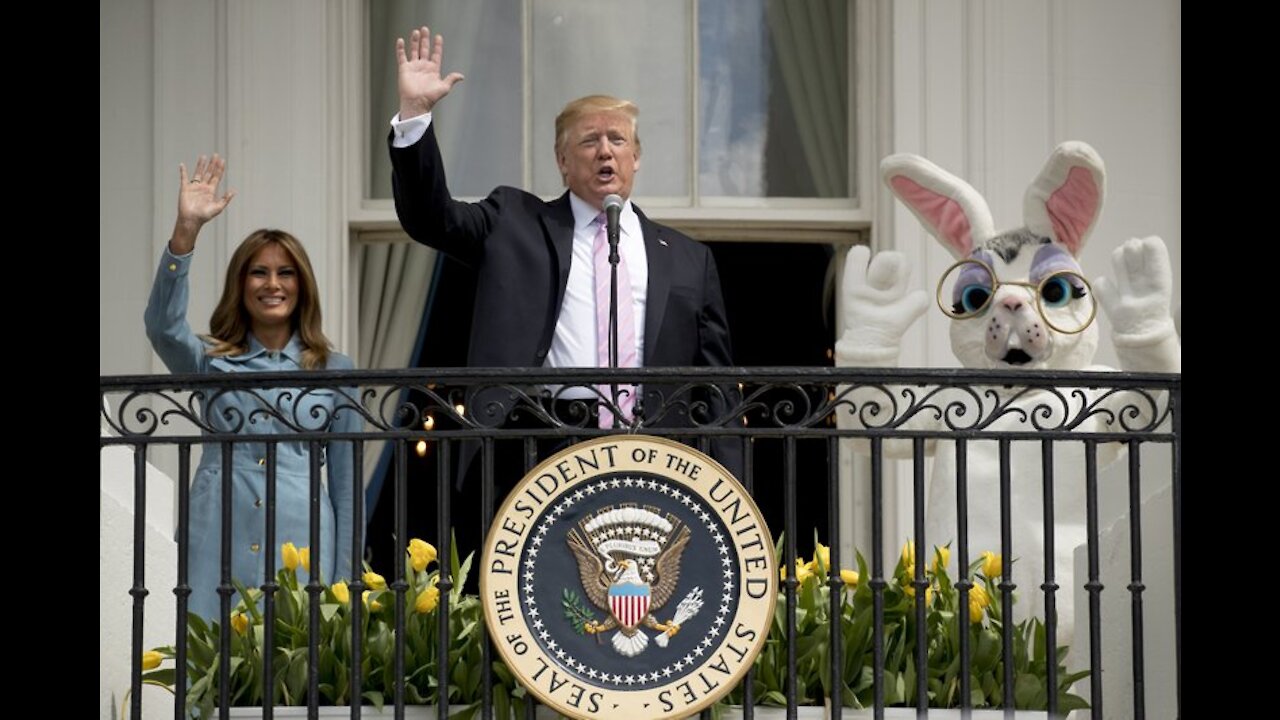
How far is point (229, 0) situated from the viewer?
34.4 ft

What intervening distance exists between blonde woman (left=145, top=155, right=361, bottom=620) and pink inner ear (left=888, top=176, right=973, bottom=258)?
1.99 meters

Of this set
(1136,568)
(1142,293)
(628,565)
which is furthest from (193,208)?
(1136,568)

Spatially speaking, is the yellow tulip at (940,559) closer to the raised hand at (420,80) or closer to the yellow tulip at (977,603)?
the yellow tulip at (977,603)

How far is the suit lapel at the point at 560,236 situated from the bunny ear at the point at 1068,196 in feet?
5.22

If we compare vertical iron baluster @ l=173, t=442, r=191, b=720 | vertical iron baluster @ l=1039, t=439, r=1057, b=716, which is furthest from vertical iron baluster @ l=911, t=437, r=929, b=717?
vertical iron baluster @ l=173, t=442, r=191, b=720

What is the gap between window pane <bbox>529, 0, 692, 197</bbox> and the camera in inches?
414

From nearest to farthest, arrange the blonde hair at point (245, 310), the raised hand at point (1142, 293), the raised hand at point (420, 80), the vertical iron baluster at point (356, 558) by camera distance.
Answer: the vertical iron baluster at point (356, 558)
the raised hand at point (420, 80)
the raised hand at point (1142, 293)
the blonde hair at point (245, 310)

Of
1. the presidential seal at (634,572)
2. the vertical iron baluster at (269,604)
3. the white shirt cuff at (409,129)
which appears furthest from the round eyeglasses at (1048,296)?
the vertical iron baluster at (269,604)

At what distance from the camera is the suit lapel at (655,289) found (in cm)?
806

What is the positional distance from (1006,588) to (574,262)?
5.65 feet

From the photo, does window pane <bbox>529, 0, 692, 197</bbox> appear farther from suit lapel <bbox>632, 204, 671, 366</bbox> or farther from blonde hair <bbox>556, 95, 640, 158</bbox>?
suit lapel <bbox>632, 204, 671, 366</bbox>

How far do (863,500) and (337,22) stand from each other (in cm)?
277
